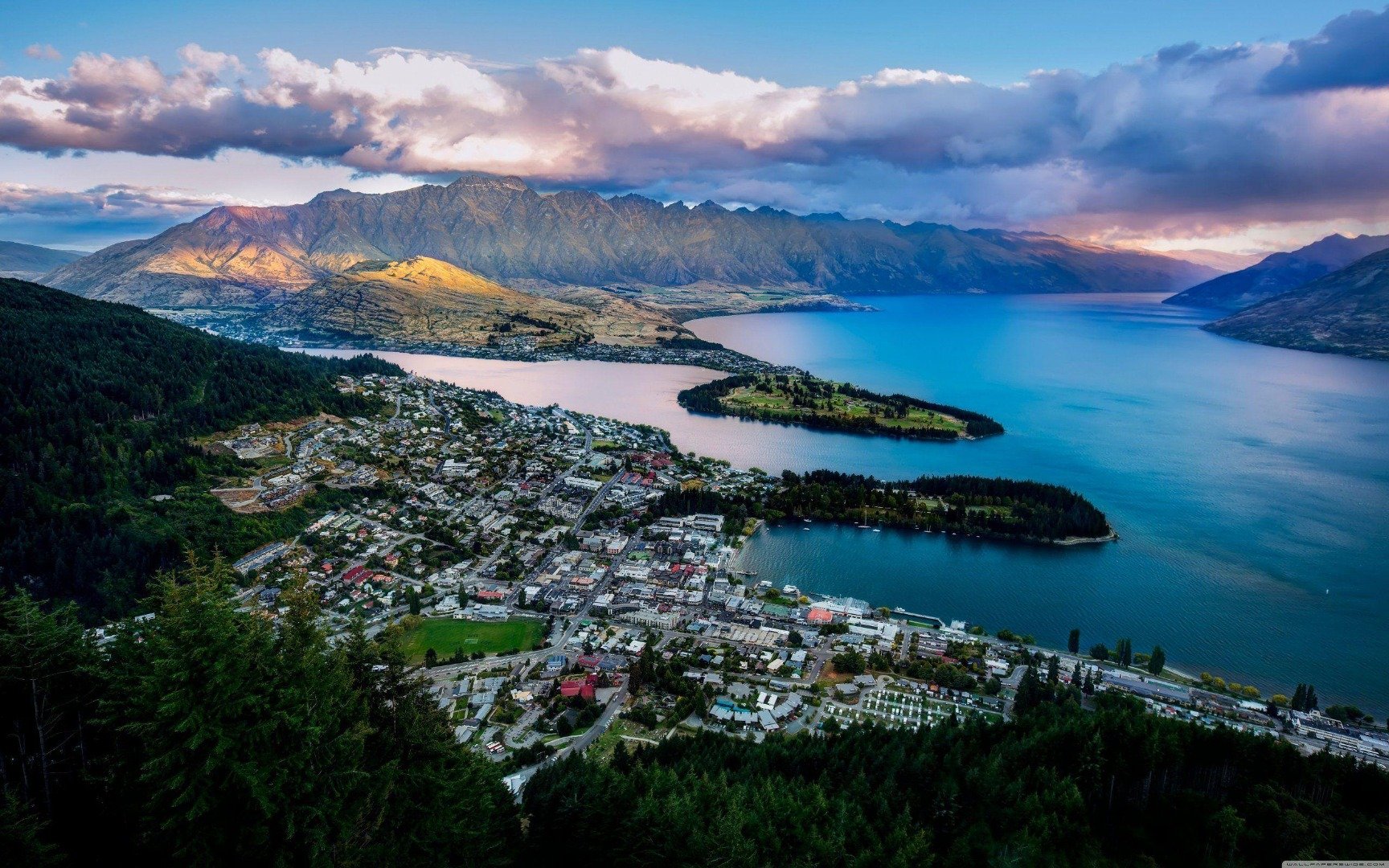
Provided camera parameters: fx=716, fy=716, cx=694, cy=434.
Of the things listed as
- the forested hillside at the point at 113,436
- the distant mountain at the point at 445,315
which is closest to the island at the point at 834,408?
the forested hillside at the point at 113,436

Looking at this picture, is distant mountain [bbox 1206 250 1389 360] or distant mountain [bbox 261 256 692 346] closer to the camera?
distant mountain [bbox 261 256 692 346]

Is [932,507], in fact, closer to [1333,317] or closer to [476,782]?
[476,782]

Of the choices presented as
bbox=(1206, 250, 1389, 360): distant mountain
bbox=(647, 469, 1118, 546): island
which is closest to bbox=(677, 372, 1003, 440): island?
bbox=(647, 469, 1118, 546): island

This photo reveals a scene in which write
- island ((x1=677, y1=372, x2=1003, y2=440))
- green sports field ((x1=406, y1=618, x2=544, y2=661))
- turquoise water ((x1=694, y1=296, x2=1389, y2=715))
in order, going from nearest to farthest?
green sports field ((x1=406, y1=618, x2=544, y2=661)), turquoise water ((x1=694, y1=296, x2=1389, y2=715)), island ((x1=677, y1=372, x2=1003, y2=440))

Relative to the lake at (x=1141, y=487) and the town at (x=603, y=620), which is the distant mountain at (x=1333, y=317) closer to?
the lake at (x=1141, y=487)

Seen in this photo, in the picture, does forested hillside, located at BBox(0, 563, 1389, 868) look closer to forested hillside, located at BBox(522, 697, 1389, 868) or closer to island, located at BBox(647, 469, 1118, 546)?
forested hillside, located at BBox(522, 697, 1389, 868)

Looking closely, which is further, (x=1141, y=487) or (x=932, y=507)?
(x=1141, y=487)

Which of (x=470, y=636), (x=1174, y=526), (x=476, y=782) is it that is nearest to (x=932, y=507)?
(x=1174, y=526)
